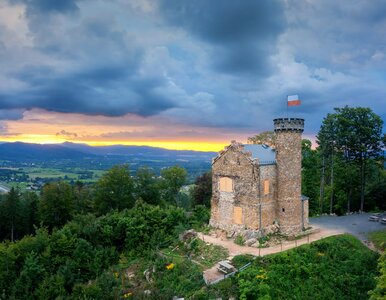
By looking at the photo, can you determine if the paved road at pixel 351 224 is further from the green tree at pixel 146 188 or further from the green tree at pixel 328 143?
the green tree at pixel 146 188

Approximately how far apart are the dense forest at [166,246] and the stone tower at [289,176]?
3724 mm

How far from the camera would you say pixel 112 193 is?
145 feet

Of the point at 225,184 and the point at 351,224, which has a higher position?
the point at 225,184

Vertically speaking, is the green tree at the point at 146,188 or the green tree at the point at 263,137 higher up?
the green tree at the point at 263,137

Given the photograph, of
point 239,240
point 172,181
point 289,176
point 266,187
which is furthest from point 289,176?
point 172,181

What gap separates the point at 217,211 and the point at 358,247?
38.7 feet

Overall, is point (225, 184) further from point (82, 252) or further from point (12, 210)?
point (12, 210)

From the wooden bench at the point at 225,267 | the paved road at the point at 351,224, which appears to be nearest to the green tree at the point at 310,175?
the paved road at the point at 351,224

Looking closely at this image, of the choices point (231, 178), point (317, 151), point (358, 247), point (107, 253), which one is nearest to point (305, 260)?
point (358, 247)

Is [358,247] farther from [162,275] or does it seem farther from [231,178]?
[162,275]

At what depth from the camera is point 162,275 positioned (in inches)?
948

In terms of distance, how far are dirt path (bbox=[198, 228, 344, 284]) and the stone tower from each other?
1563 millimetres

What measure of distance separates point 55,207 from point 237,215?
2384cm

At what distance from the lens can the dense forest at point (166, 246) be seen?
70.8 ft
